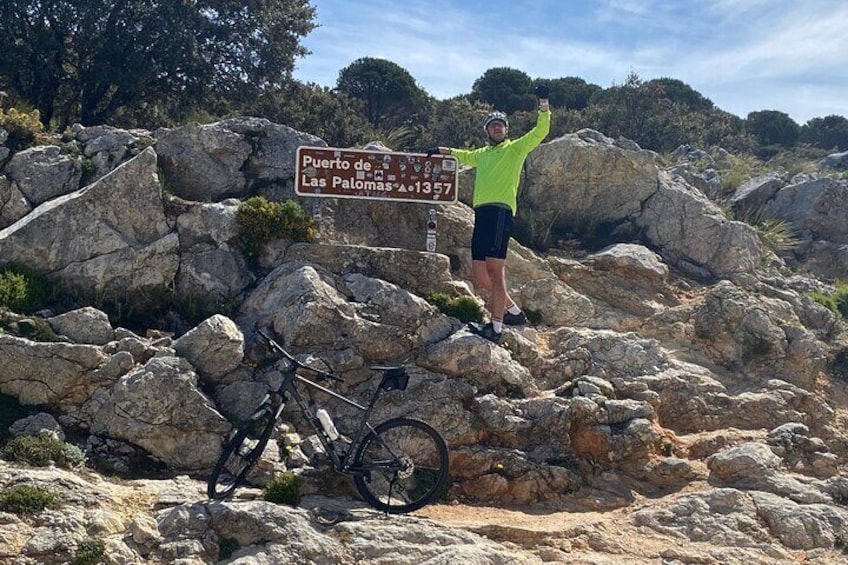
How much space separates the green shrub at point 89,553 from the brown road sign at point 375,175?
6486 millimetres

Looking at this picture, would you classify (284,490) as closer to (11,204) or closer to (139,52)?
(11,204)

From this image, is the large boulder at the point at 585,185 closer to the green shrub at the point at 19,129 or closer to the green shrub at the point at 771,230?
the green shrub at the point at 771,230

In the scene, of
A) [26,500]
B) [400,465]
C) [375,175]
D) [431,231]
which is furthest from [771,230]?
[26,500]

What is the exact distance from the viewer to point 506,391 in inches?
392

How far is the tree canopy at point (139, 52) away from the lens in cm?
1838

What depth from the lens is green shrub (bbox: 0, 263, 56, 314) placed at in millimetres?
9430

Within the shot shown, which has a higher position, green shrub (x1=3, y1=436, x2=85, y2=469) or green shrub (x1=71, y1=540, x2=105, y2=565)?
green shrub (x1=3, y1=436, x2=85, y2=469)

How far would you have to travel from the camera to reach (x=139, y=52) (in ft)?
63.2

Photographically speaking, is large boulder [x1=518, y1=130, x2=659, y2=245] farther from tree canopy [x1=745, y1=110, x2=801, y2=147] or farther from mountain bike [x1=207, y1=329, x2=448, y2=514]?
tree canopy [x1=745, y1=110, x2=801, y2=147]

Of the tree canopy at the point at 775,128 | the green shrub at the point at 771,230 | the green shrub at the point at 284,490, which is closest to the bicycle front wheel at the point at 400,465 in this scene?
the green shrub at the point at 284,490

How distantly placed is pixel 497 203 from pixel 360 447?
13.6 ft

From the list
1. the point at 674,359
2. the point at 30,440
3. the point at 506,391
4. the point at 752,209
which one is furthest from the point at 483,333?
the point at 752,209

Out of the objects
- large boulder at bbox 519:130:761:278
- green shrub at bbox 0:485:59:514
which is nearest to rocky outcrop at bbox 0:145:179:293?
green shrub at bbox 0:485:59:514

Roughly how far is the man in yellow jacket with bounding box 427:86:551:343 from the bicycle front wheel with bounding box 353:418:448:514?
8.28ft
